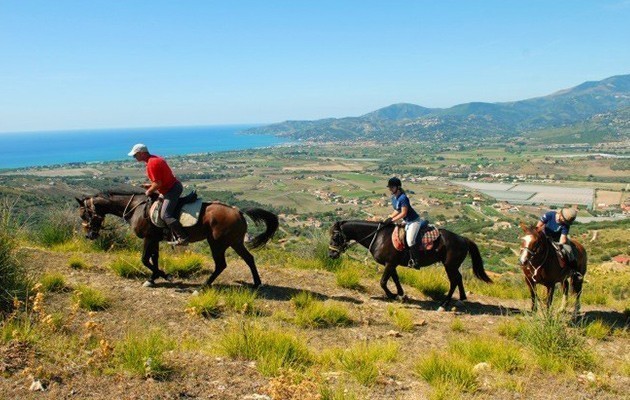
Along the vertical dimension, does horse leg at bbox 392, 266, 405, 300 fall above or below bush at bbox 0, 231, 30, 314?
below

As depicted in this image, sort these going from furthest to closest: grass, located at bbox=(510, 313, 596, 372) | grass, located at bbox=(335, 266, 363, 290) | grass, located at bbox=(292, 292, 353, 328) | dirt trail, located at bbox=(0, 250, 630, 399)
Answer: grass, located at bbox=(335, 266, 363, 290), grass, located at bbox=(292, 292, 353, 328), grass, located at bbox=(510, 313, 596, 372), dirt trail, located at bbox=(0, 250, 630, 399)

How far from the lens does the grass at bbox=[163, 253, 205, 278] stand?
8.86m

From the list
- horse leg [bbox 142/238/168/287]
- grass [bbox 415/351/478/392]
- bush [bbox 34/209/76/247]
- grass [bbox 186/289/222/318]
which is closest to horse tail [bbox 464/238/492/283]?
grass [bbox 415/351/478/392]

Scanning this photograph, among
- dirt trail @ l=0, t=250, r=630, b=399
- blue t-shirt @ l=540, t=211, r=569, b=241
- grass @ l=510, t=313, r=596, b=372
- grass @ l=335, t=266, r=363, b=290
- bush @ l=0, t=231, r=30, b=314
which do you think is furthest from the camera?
grass @ l=335, t=266, r=363, b=290

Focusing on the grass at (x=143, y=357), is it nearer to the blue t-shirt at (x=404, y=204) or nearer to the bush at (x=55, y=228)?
the blue t-shirt at (x=404, y=204)

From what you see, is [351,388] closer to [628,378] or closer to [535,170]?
[628,378]

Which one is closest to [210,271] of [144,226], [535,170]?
[144,226]

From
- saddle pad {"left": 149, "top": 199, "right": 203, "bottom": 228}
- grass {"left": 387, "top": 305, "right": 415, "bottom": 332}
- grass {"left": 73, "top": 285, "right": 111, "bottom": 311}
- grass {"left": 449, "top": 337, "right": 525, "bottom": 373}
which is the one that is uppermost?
saddle pad {"left": 149, "top": 199, "right": 203, "bottom": 228}

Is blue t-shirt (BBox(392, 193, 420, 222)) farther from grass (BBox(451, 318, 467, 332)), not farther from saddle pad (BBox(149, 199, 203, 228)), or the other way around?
saddle pad (BBox(149, 199, 203, 228))

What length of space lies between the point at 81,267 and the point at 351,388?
21.4ft

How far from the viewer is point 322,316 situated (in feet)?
22.2

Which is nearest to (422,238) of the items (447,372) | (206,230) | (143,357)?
(447,372)

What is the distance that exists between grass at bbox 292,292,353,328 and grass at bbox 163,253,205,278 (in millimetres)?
3004

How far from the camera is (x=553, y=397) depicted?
175 inches
